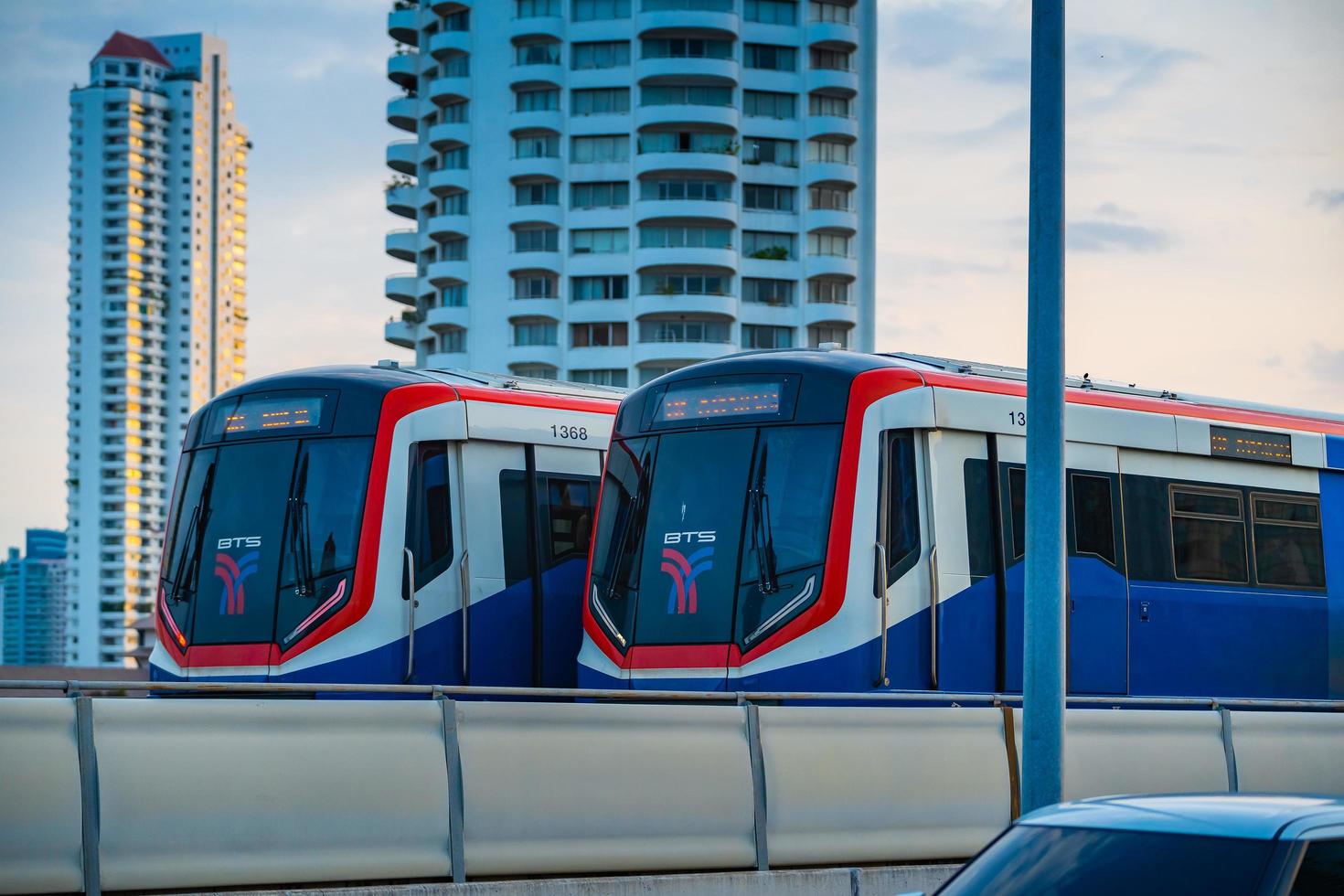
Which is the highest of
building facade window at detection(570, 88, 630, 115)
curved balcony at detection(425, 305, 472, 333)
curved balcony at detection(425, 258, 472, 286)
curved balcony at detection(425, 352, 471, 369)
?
building facade window at detection(570, 88, 630, 115)

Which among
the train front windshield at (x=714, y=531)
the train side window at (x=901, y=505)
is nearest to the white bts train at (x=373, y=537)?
the train front windshield at (x=714, y=531)

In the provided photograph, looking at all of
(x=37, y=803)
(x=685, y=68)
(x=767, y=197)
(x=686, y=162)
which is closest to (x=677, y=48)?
(x=685, y=68)

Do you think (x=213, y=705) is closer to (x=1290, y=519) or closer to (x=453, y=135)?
(x=1290, y=519)

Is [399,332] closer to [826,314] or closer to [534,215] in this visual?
[534,215]

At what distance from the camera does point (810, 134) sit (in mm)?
102250

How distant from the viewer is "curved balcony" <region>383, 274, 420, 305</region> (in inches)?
4220

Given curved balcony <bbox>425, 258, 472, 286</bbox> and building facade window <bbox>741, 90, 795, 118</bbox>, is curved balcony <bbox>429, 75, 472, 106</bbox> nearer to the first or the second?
curved balcony <bbox>425, 258, 472, 286</bbox>

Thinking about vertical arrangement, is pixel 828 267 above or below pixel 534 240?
below

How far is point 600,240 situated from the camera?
336 ft

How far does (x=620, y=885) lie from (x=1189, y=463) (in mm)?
9627

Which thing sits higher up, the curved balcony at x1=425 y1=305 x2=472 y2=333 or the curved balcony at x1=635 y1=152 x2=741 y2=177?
the curved balcony at x1=635 y1=152 x2=741 y2=177

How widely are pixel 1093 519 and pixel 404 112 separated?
9367 cm

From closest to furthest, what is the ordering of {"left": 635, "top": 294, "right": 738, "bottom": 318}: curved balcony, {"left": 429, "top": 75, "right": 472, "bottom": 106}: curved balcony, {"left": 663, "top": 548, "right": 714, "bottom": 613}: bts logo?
{"left": 663, "top": 548, "right": 714, "bottom": 613}: bts logo
{"left": 635, "top": 294, "right": 738, "bottom": 318}: curved balcony
{"left": 429, "top": 75, "right": 472, "bottom": 106}: curved balcony

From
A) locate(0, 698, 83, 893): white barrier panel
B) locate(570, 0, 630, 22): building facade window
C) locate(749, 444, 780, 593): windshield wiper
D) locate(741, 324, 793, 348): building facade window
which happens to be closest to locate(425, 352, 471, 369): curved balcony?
locate(741, 324, 793, 348): building facade window
